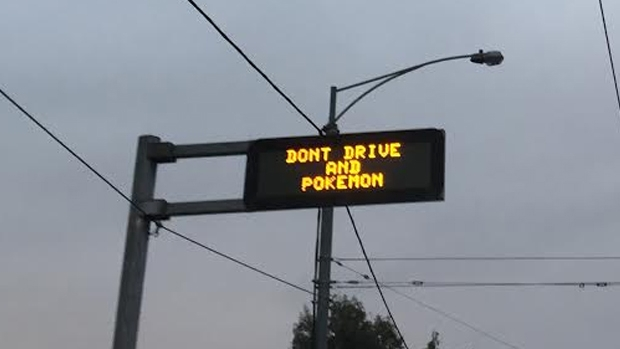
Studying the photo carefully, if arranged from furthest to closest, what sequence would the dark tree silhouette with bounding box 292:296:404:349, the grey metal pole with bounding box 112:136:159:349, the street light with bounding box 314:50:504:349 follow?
1. the dark tree silhouette with bounding box 292:296:404:349
2. the street light with bounding box 314:50:504:349
3. the grey metal pole with bounding box 112:136:159:349

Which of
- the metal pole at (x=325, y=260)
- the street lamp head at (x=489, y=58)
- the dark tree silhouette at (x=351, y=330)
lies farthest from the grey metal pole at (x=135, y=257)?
the dark tree silhouette at (x=351, y=330)

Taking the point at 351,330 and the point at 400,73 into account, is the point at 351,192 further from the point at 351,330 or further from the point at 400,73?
the point at 351,330

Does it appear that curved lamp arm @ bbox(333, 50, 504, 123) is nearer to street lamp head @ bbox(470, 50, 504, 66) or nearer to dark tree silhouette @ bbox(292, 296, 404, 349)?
street lamp head @ bbox(470, 50, 504, 66)

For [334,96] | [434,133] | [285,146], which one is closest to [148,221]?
[285,146]

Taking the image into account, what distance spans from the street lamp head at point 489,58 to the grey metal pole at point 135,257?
629 centimetres

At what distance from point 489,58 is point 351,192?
638cm

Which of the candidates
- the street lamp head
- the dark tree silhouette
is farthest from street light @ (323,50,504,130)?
the dark tree silhouette

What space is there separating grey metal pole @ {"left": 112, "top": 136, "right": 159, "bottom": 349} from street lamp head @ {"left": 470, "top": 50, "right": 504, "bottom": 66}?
6293 millimetres

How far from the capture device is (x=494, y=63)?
55.8ft

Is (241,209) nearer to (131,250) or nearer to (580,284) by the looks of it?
(131,250)

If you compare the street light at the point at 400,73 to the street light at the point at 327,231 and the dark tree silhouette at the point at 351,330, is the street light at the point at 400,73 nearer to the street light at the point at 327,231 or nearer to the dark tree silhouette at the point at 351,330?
Result: the street light at the point at 327,231

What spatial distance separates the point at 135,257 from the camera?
12984 mm

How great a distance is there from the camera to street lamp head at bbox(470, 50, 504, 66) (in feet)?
55.5

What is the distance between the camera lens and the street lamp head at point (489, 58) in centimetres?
1691
